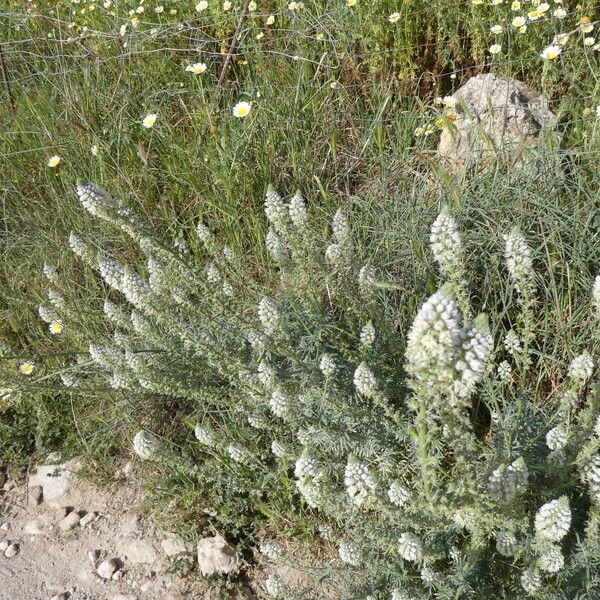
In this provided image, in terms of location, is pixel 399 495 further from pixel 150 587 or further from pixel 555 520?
pixel 150 587

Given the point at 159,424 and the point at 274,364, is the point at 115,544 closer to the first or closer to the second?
the point at 159,424

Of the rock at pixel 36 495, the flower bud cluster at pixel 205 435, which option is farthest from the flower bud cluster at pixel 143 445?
the rock at pixel 36 495

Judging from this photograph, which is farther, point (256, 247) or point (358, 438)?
point (256, 247)

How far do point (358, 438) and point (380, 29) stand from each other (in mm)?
2596

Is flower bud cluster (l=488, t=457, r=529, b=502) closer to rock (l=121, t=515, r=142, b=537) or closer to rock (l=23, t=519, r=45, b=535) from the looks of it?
rock (l=121, t=515, r=142, b=537)

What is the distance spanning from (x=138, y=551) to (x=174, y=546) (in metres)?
0.17

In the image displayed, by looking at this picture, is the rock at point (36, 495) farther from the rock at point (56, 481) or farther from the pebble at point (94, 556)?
the pebble at point (94, 556)

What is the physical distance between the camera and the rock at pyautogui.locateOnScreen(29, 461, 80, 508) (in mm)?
3270

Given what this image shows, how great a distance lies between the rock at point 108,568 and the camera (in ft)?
9.65

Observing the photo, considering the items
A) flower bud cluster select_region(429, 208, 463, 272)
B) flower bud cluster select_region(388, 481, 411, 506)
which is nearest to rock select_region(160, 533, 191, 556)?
flower bud cluster select_region(388, 481, 411, 506)

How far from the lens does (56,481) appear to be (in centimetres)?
333

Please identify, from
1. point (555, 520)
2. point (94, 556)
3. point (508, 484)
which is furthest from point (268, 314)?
point (94, 556)

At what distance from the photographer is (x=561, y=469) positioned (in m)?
2.19

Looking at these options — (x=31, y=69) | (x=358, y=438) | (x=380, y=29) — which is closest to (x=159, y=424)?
(x=358, y=438)
